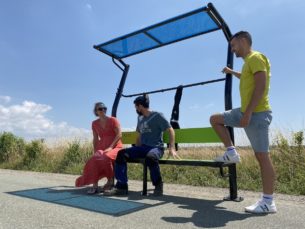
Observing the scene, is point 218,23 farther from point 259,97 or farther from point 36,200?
point 36,200

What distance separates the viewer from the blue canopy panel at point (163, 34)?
536 cm

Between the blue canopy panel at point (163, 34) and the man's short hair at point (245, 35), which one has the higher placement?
the blue canopy panel at point (163, 34)

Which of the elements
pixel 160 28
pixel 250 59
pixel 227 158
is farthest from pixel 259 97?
pixel 160 28

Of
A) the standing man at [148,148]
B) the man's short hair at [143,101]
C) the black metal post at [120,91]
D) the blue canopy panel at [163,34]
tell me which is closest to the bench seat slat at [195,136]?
the standing man at [148,148]

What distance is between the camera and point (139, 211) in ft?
12.7

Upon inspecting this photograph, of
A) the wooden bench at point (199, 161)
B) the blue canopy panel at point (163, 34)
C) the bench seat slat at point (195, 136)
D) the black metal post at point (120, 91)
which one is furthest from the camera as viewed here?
the black metal post at point (120, 91)

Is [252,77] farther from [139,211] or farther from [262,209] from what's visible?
[139,211]

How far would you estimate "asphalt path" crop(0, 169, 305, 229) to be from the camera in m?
3.31

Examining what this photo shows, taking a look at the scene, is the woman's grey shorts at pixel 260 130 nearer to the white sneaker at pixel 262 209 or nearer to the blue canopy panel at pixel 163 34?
the white sneaker at pixel 262 209

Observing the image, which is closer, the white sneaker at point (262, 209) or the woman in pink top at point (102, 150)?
the white sneaker at point (262, 209)

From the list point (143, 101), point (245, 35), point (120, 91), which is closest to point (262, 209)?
point (245, 35)

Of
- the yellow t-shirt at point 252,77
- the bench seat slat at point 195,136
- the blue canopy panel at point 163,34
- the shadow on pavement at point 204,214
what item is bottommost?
the shadow on pavement at point 204,214

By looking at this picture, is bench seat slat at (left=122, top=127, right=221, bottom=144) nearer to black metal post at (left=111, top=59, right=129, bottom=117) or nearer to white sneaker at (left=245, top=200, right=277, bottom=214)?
white sneaker at (left=245, top=200, right=277, bottom=214)

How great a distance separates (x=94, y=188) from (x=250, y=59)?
2.98 meters
